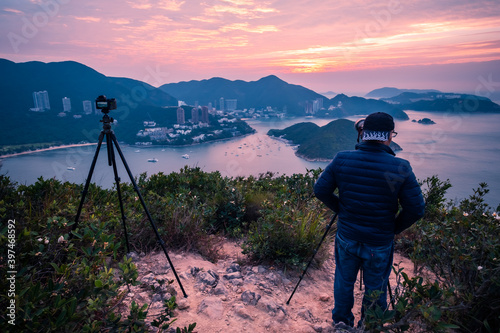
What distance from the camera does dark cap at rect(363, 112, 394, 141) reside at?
82.7 inches

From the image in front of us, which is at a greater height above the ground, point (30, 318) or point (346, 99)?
point (346, 99)

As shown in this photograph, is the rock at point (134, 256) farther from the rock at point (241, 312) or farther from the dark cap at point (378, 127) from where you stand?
the dark cap at point (378, 127)

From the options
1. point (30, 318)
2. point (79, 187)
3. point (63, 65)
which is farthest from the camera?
point (63, 65)

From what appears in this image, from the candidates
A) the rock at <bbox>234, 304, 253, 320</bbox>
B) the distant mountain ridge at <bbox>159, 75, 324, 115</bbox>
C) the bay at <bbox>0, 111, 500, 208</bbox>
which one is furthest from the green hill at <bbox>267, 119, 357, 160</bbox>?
the distant mountain ridge at <bbox>159, 75, 324, 115</bbox>

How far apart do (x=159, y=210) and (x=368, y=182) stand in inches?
119

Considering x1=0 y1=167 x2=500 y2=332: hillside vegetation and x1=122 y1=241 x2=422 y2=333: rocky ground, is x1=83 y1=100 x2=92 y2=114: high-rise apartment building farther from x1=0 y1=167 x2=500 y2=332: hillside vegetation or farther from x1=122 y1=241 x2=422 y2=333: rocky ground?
x1=122 y1=241 x2=422 y2=333: rocky ground

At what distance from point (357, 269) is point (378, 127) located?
4.23 feet

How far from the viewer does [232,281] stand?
3.02 meters


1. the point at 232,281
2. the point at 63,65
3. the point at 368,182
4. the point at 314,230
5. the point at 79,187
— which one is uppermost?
the point at 63,65

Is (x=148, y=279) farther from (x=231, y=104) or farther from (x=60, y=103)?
(x=231, y=104)

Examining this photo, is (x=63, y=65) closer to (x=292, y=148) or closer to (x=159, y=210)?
(x=292, y=148)

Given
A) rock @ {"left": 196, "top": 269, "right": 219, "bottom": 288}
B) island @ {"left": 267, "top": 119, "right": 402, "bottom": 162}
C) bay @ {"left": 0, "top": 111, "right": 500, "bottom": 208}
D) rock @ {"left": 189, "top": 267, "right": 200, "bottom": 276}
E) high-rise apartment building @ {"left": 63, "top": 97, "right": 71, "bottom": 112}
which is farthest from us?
high-rise apartment building @ {"left": 63, "top": 97, "right": 71, "bottom": 112}

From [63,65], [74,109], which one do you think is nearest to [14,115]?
[74,109]

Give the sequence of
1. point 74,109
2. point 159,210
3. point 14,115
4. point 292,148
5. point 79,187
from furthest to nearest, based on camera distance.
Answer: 1. point 74,109
2. point 292,148
3. point 14,115
4. point 79,187
5. point 159,210
